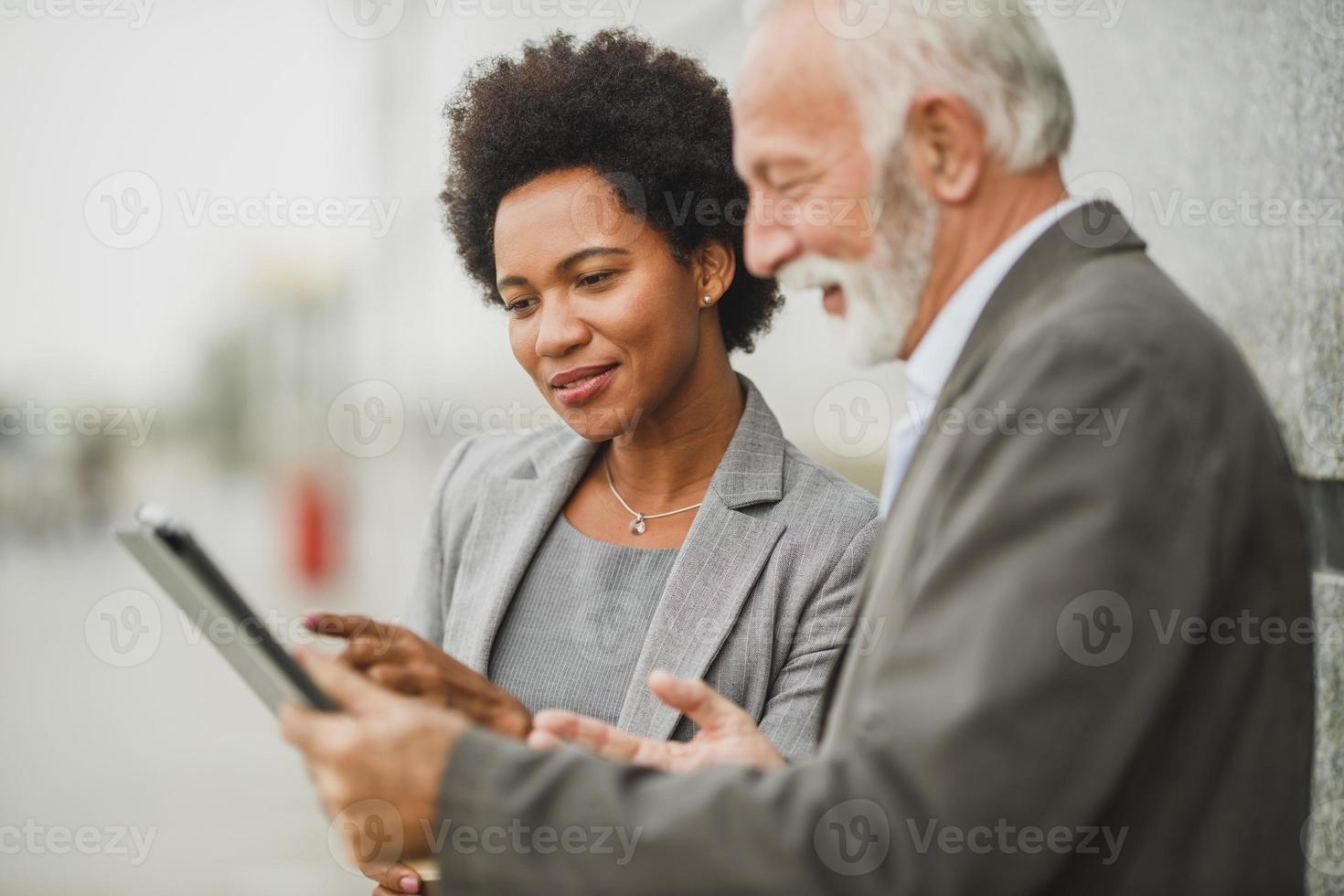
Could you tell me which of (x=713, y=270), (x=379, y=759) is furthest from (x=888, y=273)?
(x=713, y=270)

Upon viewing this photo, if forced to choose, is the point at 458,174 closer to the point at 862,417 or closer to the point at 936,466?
the point at 936,466

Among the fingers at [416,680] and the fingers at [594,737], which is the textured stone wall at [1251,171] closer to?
the fingers at [594,737]

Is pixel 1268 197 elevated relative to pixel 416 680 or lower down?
elevated

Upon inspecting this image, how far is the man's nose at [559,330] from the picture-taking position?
2607 millimetres

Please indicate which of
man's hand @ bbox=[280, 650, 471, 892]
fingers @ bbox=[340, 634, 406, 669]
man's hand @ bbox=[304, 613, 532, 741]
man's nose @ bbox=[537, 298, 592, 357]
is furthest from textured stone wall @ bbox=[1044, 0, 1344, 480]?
man's hand @ bbox=[280, 650, 471, 892]

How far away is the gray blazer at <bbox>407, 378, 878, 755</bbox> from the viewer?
8.12 feet

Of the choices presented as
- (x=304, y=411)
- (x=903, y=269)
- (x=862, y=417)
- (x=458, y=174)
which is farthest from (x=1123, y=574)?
(x=304, y=411)

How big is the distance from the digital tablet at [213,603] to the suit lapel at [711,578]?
1016 mm

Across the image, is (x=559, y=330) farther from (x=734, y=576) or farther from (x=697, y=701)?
(x=697, y=701)

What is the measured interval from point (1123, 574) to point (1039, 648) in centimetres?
12

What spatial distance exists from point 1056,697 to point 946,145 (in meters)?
0.72

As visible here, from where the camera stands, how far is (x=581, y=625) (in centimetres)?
269

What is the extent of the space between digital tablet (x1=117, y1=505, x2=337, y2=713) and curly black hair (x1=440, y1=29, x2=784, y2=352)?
1.48 m

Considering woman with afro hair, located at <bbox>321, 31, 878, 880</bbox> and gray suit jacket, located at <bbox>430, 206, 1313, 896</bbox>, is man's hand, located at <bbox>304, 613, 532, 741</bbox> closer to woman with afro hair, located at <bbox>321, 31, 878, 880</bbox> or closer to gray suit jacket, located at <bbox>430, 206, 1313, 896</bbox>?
woman with afro hair, located at <bbox>321, 31, 878, 880</bbox>
